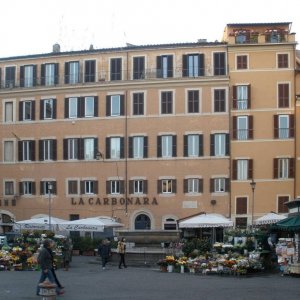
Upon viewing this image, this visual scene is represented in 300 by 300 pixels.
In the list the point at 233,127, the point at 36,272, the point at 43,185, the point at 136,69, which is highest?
the point at 136,69

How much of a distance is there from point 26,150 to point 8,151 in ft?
5.72

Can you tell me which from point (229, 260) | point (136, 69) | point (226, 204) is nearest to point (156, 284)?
point (229, 260)

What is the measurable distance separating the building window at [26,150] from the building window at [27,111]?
76.7 inches

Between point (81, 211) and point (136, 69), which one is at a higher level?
point (136, 69)

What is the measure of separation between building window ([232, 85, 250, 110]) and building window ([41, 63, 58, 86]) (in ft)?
47.3

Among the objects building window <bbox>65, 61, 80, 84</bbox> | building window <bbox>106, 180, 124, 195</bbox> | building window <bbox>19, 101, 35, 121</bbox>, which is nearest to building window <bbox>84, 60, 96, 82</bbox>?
building window <bbox>65, 61, 80, 84</bbox>

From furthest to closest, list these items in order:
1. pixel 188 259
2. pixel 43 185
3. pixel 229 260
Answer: pixel 43 185 < pixel 188 259 < pixel 229 260

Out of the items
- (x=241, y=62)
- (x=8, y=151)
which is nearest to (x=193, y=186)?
(x=241, y=62)

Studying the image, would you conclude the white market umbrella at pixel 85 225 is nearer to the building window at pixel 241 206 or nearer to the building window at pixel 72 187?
the building window at pixel 72 187

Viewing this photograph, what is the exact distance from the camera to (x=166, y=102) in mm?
57531

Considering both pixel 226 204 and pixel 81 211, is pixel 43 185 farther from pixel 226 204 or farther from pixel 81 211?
pixel 226 204

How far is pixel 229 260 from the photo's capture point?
2959 cm

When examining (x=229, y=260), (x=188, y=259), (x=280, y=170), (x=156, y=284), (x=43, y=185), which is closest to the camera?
(x=156, y=284)

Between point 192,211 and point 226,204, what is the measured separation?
8.56 feet
